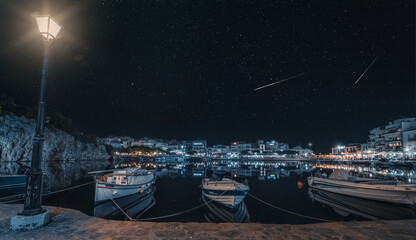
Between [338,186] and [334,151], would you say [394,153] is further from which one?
[338,186]

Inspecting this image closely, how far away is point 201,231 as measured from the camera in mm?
5398

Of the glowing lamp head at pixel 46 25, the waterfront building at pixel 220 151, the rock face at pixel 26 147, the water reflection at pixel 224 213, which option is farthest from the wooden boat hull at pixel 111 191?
the waterfront building at pixel 220 151

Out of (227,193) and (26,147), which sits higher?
(26,147)

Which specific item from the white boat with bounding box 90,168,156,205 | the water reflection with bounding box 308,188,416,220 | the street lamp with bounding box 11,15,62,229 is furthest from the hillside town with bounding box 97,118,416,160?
the street lamp with bounding box 11,15,62,229

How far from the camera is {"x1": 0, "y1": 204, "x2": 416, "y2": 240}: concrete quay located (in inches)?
198

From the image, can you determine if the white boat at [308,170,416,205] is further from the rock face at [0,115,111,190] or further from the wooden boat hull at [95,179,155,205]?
the rock face at [0,115,111,190]

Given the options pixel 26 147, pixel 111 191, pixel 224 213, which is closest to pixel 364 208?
pixel 224 213

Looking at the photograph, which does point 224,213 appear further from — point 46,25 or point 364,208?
point 46,25

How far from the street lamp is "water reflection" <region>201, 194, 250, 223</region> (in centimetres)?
932

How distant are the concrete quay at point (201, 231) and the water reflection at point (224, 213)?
25.7 ft

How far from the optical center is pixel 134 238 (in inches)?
192

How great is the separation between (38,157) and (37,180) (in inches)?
24.7

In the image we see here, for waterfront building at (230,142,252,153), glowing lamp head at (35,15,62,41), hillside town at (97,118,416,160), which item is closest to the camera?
glowing lamp head at (35,15,62,41)

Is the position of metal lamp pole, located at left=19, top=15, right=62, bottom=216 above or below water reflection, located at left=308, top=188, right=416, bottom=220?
above
